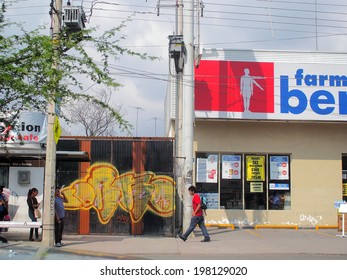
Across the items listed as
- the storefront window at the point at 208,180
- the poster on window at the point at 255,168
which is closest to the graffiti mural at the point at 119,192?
the storefront window at the point at 208,180

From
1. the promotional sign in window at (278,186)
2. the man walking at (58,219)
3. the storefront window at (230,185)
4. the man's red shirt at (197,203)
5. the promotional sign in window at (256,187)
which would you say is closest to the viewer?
the man walking at (58,219)

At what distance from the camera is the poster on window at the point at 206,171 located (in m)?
20.7

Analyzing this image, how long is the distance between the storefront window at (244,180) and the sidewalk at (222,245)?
86.6 inches

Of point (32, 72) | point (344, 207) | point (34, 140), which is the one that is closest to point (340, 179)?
point (344, 207)

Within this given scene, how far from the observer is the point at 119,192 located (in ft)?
57.6

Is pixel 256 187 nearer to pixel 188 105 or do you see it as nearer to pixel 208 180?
pixel 208 180

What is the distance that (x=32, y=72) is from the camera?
33.9 feet

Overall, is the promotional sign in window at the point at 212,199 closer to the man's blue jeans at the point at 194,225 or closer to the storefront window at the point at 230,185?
the storefront window at the point at 230,185

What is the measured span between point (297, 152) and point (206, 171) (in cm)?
400

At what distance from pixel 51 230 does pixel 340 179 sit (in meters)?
13.1

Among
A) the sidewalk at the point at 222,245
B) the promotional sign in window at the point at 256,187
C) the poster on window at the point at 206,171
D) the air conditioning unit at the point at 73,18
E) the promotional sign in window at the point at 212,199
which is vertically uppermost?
the air conditioning unit at the point at 73,18

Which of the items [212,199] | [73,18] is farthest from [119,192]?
[73,18]
